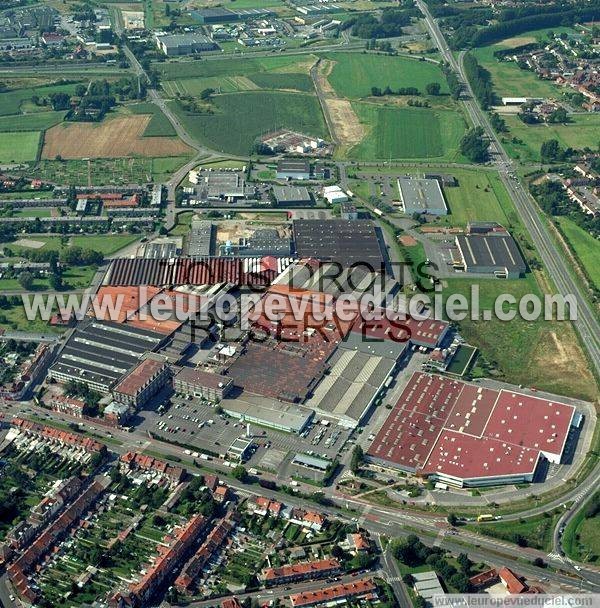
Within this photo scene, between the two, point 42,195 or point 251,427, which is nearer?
point 251,427

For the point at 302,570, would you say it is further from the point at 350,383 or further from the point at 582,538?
the point at 350,383

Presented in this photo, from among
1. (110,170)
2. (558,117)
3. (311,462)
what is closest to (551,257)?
(311,462)

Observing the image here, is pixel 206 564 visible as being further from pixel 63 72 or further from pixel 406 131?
pixel 63 72

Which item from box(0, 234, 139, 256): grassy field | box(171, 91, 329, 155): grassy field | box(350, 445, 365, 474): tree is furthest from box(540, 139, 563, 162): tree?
box(350, 445, 365, 474): tree

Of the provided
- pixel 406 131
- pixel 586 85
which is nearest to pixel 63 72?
pixel 406 131

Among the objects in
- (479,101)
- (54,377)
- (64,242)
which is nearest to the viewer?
(54,377)

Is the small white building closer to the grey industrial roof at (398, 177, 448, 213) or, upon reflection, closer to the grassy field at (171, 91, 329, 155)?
the grey industrial roof at (398, 177, 448, 213)

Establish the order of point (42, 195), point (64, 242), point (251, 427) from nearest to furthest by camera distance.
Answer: point (251, 427) → point (64, 242) → point (42, 195)
